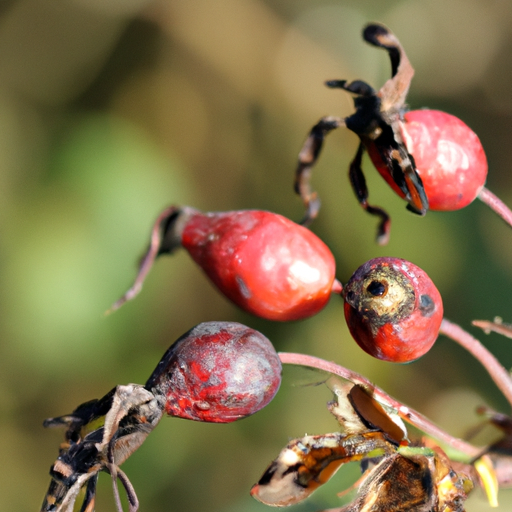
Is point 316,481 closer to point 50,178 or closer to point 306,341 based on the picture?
point 306,341

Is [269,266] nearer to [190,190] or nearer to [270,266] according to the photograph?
[270,266]

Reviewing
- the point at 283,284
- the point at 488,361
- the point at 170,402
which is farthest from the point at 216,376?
the point at 488,361

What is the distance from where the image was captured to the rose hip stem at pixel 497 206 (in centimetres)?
108

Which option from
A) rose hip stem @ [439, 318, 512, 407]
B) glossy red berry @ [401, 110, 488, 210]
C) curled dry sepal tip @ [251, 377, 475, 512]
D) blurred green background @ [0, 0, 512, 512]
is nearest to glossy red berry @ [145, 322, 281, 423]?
curled dry sepal tip @ [251, 377, 475, 512]

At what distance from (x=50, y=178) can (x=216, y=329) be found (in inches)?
61.8

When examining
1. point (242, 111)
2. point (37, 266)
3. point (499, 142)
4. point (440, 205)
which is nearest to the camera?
point (440, 205)

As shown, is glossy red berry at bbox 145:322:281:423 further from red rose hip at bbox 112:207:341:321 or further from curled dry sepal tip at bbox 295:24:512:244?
curled dry sepal tip at bbox 295:24:512:244

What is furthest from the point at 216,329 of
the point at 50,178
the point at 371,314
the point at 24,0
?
the point at 24,0

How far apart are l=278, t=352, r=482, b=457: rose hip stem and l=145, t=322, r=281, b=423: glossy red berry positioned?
0.07 meters

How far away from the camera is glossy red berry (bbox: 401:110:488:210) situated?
1.05 m

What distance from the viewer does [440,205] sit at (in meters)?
1.10

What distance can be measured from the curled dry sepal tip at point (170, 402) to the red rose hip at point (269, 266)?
0.40 feet

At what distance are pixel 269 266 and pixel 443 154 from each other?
0.38 meters

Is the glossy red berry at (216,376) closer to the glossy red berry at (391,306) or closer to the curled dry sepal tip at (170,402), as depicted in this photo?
the curled dry sepal tip at (170,402)
